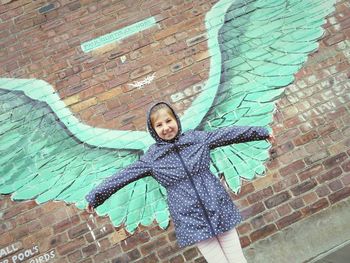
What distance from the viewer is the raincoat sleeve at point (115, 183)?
2070 mm

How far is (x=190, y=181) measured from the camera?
209 centimetres

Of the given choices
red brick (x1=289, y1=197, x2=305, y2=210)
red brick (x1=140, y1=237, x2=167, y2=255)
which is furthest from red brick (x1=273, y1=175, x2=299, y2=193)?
red brick (x1=140, y1=237, x2=167, y2=255)

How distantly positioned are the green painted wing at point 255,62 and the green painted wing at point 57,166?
1.99 ft

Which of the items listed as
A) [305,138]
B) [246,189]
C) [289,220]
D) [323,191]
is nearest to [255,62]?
[305,138]

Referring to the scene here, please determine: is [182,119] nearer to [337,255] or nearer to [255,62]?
[255,62]

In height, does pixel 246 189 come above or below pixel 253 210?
above

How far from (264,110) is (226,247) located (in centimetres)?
127

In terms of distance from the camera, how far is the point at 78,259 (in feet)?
9.02

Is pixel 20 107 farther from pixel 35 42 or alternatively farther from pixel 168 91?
pixel 168 91

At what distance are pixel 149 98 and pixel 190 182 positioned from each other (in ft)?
3.63

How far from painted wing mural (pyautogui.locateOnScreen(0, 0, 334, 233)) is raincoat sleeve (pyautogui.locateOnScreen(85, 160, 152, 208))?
75 cm

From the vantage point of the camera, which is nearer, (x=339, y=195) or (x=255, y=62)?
(x=339, y=195)

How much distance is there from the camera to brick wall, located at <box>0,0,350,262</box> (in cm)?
278

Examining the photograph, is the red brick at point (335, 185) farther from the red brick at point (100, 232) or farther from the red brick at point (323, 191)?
the red brick at point (100, 232)
